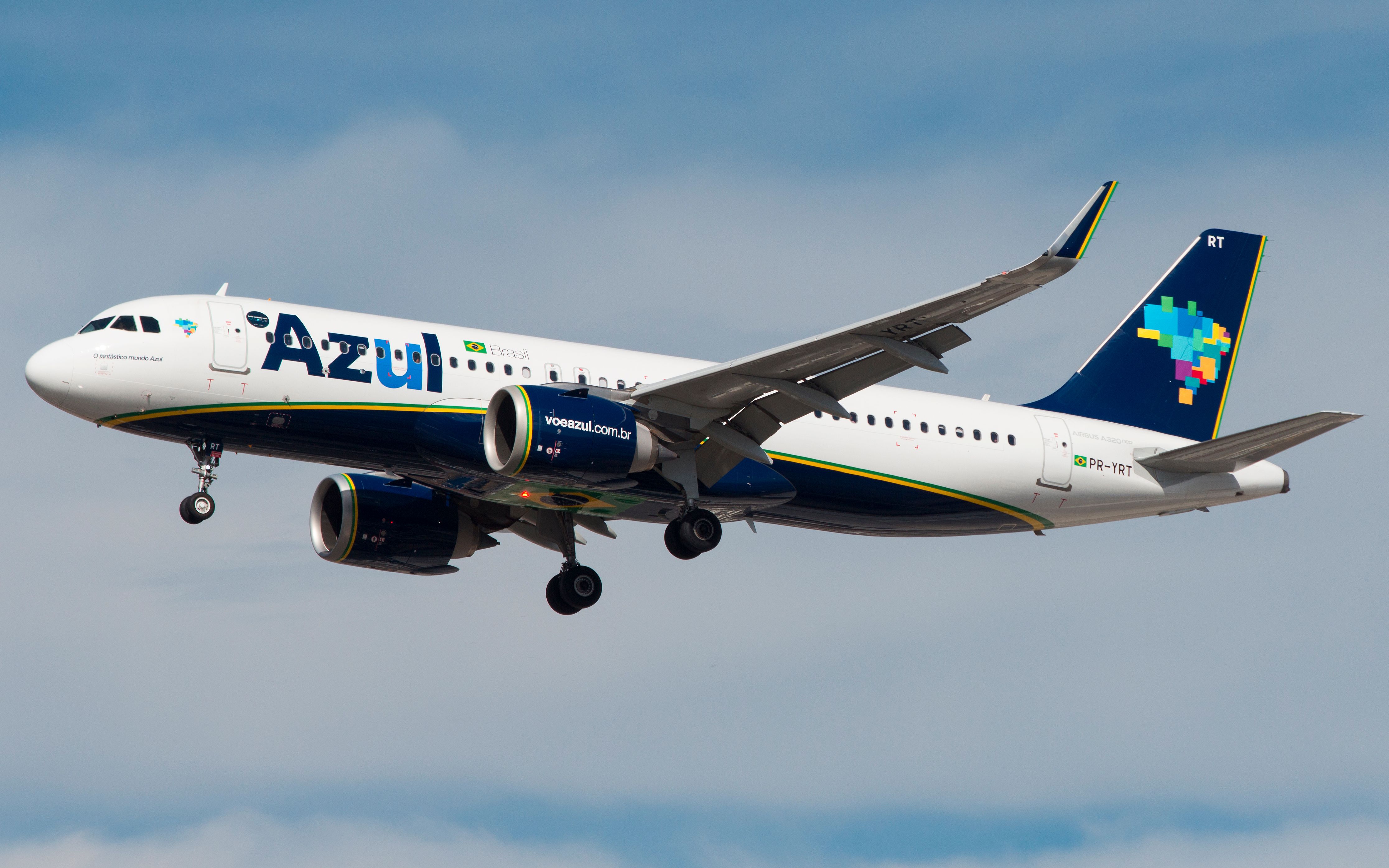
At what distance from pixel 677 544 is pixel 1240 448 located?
487 inches

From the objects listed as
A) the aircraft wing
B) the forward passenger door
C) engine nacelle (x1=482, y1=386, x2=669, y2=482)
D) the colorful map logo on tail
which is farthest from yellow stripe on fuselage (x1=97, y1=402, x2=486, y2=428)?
the colorful map logo on tail

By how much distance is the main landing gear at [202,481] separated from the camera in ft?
95.2

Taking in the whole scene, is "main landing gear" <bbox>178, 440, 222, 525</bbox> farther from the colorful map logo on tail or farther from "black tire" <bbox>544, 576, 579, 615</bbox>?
the colorful map logo on tail

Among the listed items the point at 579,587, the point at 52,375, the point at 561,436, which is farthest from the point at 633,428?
the point at 52,375

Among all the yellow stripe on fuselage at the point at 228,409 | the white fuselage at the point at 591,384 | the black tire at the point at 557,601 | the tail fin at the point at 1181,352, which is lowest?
the black tire at the point at 557,601

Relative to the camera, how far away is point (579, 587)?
34969mm

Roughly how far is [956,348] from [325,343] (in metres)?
11.3

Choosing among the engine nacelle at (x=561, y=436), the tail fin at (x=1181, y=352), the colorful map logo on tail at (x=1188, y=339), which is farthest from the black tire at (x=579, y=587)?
the colorful map logo on tail at (x=1188, y=339)

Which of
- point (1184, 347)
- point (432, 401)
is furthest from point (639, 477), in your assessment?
point (1184, 347)

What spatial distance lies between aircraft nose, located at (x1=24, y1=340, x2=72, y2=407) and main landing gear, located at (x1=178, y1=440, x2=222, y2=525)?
2344mm

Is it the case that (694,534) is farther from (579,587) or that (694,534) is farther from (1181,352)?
(1181,352)

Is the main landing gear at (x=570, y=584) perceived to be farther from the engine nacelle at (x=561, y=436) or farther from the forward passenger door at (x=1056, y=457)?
the forward passenger door at (x=1056, y=457)

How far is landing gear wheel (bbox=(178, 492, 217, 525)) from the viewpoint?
1142 inches

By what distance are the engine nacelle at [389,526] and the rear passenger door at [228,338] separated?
682cm
